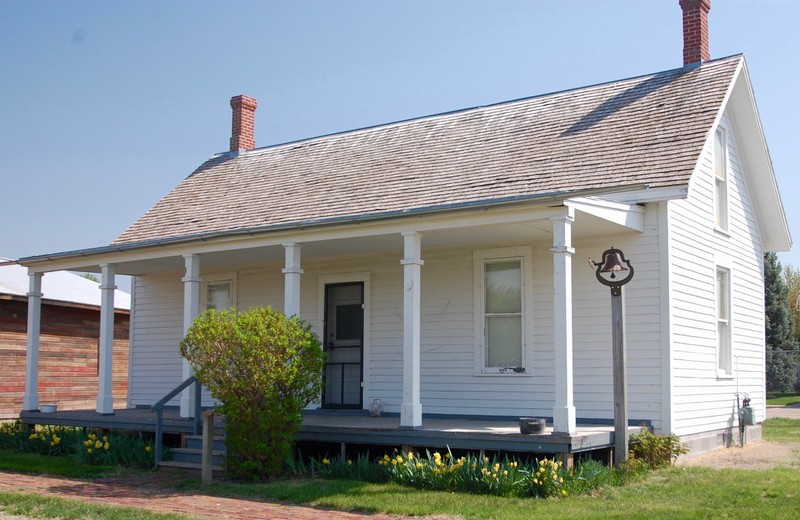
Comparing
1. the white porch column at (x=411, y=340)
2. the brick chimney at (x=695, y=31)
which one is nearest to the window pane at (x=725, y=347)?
the brick chimney at (x=695, y=31)

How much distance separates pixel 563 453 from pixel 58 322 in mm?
15204

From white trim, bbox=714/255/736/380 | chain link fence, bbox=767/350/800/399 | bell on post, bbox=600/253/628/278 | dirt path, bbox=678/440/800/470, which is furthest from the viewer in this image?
chain link fence, bbox=767/350/800/399

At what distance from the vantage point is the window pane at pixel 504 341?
540 inches

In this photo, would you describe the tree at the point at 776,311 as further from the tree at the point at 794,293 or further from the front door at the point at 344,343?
the front door at the point at 344,343

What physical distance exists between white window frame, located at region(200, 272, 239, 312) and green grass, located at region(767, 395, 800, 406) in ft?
62.9

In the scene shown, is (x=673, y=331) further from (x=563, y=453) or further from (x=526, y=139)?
(x=526, y=139)

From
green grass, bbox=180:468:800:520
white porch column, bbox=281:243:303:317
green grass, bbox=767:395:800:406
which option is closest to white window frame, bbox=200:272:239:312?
white porch column, bbox=281:243:303:317

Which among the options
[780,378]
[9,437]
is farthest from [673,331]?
[780,378]

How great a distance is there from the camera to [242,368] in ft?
37.0

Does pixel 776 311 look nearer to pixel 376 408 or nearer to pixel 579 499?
pixel 376 408

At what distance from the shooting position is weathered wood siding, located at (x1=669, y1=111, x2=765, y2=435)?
1286 cm

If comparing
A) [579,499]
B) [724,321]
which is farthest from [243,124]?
[579,499]

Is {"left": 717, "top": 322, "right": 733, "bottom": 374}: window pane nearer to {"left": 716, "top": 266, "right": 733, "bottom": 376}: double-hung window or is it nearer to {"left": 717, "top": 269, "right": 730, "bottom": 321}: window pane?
{"left": 716, "top": 266, "right": 733, "bottom": 376}: double-hung window

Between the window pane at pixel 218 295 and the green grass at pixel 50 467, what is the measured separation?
4.51 meters
